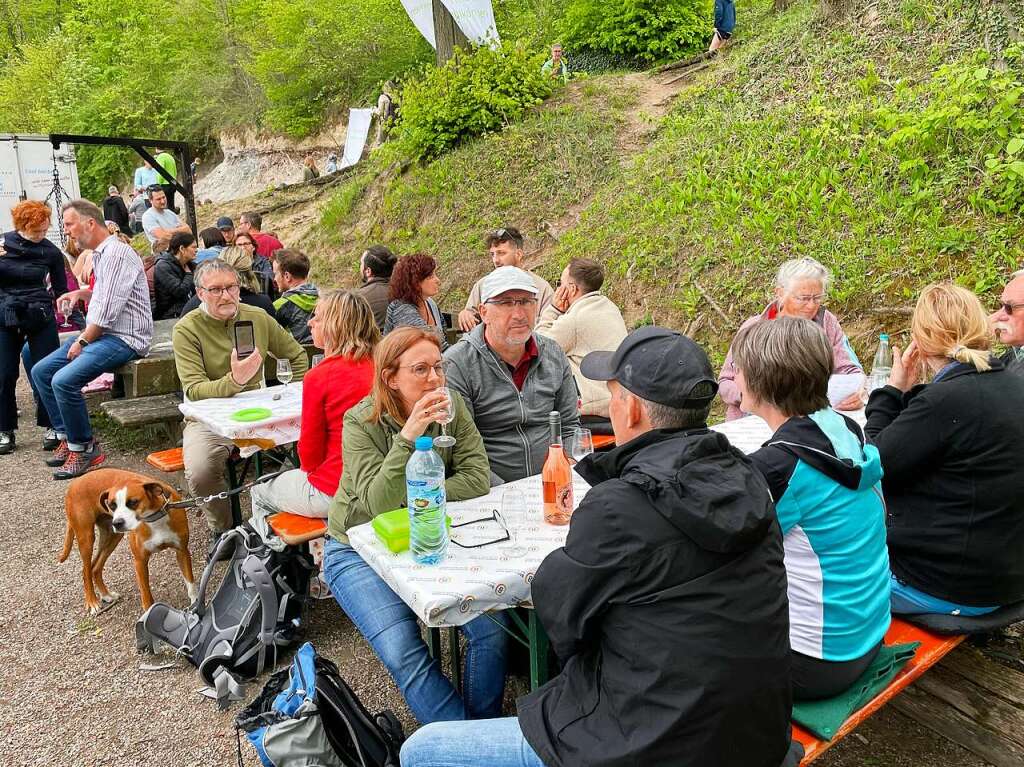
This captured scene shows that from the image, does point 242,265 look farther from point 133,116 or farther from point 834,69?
point 133,116

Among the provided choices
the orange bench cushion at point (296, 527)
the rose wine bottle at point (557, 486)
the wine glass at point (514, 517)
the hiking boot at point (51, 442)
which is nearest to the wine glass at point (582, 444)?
the rose wine bottle at point (557, 486)

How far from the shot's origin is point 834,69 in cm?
807

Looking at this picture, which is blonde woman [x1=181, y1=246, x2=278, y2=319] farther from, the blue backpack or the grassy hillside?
Answer: the blue backpack

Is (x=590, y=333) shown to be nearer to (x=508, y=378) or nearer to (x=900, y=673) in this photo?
(x=508, y=378)

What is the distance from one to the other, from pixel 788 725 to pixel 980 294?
463cm

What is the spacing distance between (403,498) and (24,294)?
541 cm

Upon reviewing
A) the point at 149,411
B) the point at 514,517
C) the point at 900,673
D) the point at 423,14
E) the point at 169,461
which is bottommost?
the point at 900,673

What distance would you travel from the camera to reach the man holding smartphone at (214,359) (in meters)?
4.47

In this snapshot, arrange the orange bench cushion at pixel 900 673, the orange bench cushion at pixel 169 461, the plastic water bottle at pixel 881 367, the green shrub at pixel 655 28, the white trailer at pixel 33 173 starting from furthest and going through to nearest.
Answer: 1. the green shrub at pixel 655 28
2. the white trailer at pixel 33 173
3. the orange bench cushion at pixel 169 461
4. the plastic water bottle at pixel 881 367
5. the orange bench cushion at pixel 900 673

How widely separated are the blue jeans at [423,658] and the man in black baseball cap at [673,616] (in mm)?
892

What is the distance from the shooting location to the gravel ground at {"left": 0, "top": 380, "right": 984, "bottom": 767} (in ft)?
9.21

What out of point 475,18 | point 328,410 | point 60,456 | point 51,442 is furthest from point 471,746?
point 475,18

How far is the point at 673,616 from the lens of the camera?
150cm

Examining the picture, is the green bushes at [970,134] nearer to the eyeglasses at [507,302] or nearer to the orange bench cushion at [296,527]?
the eyeglasses at [507,302]
